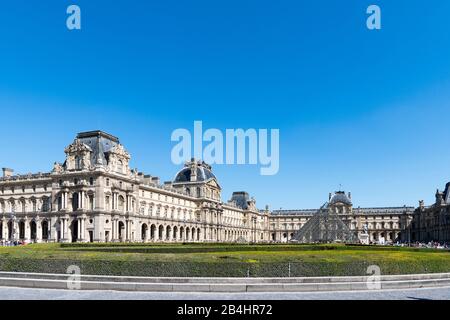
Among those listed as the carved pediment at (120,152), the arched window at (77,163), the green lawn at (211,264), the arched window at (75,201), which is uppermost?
the carved pediment at (120,152)

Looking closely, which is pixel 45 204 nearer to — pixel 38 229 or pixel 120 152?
pixel 38 229

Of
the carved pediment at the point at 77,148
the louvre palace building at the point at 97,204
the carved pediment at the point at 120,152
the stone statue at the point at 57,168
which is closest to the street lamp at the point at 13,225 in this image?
the louvre palace building at the point at 97,204

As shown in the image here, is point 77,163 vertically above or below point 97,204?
above

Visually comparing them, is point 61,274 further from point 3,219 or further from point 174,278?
point 3,219

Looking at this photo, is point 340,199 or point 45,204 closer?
point 45,204

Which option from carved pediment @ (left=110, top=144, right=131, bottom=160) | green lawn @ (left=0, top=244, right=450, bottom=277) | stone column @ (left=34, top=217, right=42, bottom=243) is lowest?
stone column @ (left=34, top=217, right=42, bottom=243)

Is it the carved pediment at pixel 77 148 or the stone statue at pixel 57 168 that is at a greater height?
the carved pediment at pixel 77 148

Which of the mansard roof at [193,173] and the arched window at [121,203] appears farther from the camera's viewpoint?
the mansard roof at [193,173]

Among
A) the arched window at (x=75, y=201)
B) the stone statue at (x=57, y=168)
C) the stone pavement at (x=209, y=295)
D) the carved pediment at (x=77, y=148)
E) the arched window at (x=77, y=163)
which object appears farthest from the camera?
the stone statue at (x=57, y=168)

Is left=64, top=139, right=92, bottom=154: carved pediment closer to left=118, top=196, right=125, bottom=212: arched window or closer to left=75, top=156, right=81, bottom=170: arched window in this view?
left=75, top=156, right=81, bottom=170: arched window

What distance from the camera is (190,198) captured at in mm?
95500

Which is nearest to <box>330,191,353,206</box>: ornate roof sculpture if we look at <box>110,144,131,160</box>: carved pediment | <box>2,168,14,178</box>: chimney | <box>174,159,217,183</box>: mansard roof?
<box>174,159,217,183</box>: mansard roof

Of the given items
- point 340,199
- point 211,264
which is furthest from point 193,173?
point 211,264

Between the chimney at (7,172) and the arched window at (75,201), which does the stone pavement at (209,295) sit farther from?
the chimney at (7,172)
